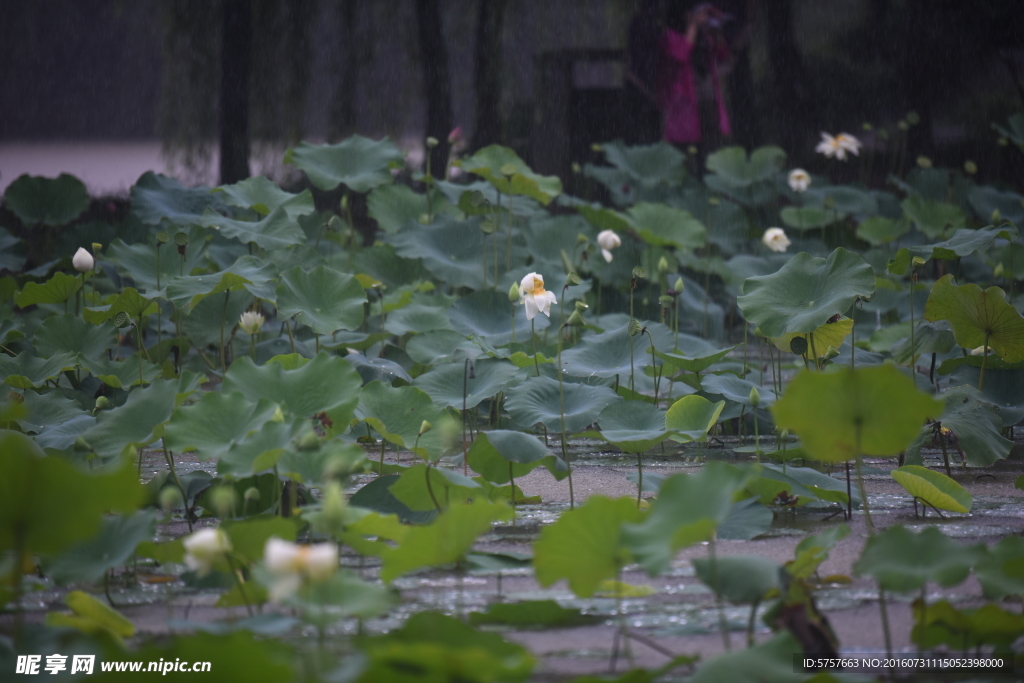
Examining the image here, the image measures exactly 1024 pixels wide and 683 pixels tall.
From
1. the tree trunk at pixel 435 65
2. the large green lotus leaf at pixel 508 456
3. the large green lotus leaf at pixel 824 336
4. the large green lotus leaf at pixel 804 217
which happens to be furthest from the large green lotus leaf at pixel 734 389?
the tree trunk at pixel 435 65

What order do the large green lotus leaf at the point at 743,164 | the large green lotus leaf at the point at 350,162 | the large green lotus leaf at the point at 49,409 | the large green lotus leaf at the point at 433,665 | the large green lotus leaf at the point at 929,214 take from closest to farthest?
the large green lotus leaf at the point at 433,665, the large green lotus leaf at the point at 49,409, the large green lotus leaf at the point at 350,162, the large green lotus leaf at the point at 929,214, the large green lotus leaf at the point at 743,164

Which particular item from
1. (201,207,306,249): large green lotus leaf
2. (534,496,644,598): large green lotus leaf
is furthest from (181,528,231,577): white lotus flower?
(201,207,306,249): large green lotus leaf

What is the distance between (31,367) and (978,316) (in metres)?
1.98

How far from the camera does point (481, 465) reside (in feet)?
5.08

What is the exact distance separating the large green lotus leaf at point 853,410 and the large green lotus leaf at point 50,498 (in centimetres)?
67

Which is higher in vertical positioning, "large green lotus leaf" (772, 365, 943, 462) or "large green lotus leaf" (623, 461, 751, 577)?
"large green lotus leaf" (772, 365, 943, 462)

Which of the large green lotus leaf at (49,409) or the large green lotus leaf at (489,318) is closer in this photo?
the large green lotus leaf at (49,409)

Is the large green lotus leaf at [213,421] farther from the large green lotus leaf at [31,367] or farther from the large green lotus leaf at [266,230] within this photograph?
the large green lotus leaf at [266,230]

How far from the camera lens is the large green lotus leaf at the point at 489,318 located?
2.46 meters

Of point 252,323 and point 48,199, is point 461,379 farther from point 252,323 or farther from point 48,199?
point 48,199

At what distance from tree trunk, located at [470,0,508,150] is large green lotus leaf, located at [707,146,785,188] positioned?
1.11 m

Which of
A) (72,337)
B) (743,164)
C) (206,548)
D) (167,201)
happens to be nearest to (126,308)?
(72,337)

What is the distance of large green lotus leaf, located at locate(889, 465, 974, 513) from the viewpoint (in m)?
1.38

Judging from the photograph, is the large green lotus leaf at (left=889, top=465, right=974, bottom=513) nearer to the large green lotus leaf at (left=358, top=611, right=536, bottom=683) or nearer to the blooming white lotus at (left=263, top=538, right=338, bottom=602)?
the large green lotus leaf at (left=358, top=611, right=536, bottom=683)
